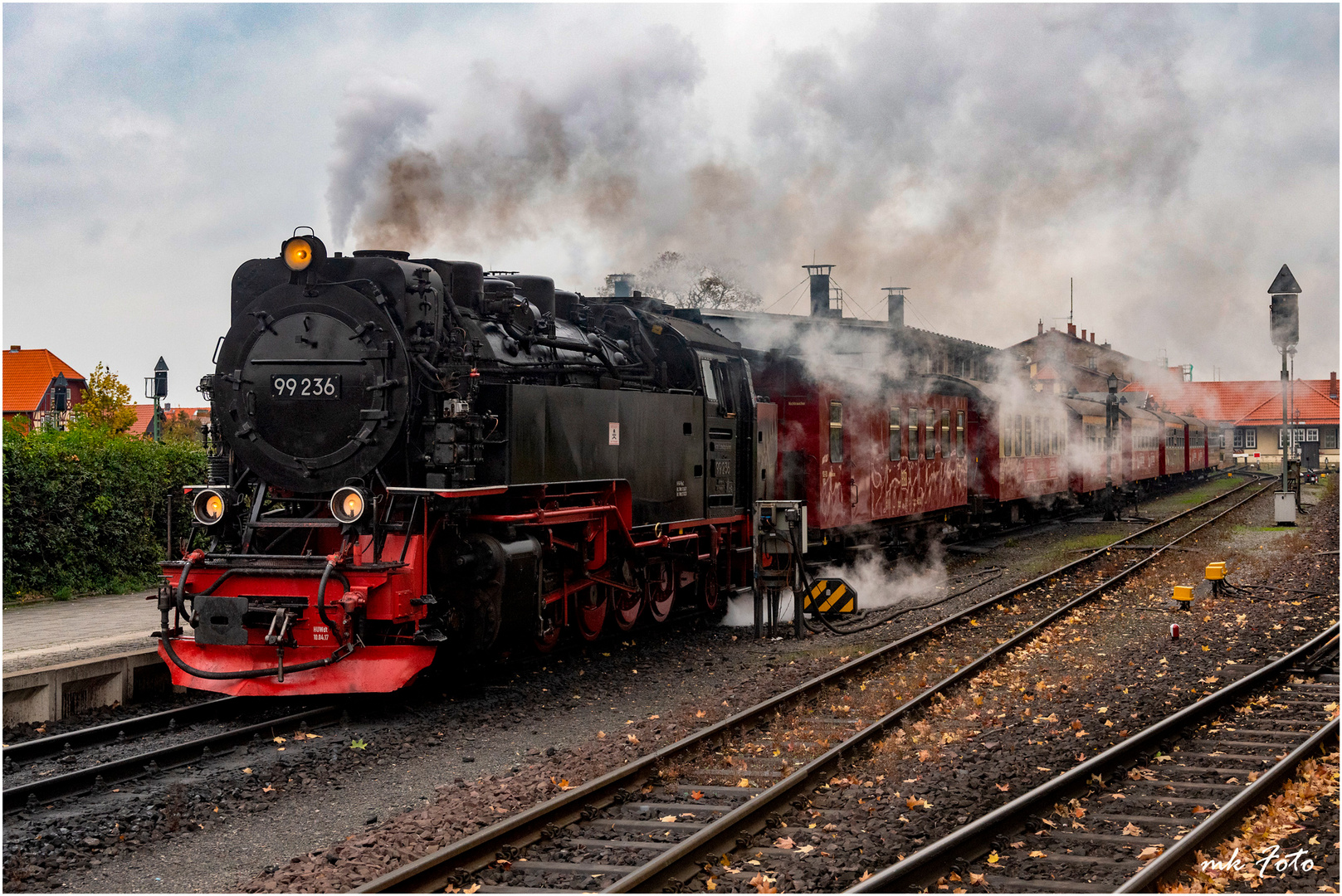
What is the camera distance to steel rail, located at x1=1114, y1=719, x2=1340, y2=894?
4680 mm

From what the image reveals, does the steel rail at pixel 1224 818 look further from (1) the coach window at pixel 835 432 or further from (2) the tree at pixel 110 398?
(2) the tree at pixel 110 398

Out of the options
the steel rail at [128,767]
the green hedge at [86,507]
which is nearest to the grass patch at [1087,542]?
the green hedge at [86,507]

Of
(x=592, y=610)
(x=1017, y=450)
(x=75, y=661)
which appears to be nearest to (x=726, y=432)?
(x=592, y=610)

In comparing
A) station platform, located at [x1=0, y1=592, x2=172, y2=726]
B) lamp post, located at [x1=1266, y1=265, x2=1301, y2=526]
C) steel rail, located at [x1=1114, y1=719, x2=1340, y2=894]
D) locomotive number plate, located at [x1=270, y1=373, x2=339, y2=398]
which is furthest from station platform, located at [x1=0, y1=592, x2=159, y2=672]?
lamp post, located at [x1=1266, y1=265, x2=1301, y2=526]

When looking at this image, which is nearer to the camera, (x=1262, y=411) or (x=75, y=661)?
(x=75, y=661)

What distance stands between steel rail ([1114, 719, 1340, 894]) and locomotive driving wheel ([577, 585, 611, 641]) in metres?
5.44

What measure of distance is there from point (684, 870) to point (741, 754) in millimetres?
1983

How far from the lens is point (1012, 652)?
10.4 meters

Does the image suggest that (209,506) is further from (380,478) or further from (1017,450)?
(1017,450)

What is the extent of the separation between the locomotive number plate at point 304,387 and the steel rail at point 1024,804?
505cm

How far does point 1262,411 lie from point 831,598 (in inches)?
2844

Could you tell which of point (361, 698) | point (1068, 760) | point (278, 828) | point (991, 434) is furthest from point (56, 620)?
point (991, 434)

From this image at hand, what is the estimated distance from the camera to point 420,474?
7.99m

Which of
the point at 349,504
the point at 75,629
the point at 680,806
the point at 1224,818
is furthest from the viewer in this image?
the point at 75,629
